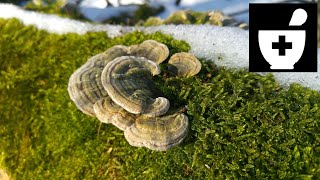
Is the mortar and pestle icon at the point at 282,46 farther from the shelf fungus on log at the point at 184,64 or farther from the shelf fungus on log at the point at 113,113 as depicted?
the shelf fungus on log at the point at 113,113

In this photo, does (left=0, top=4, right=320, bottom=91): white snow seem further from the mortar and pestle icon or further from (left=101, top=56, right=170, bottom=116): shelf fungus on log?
(left=101, top=56, right=170, bottom=116): shelf fungus on log

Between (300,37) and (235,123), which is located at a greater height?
(300,37)

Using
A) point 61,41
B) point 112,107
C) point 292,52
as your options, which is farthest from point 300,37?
point 61,41

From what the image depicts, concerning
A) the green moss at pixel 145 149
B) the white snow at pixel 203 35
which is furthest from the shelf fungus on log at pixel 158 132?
the white snow at pixel 203 35

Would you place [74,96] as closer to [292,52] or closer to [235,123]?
[235,123]

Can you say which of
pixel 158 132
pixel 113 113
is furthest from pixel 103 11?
pixel 158 132

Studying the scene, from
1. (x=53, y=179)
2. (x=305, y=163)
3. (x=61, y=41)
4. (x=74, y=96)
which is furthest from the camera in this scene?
(x=61, y=41)
